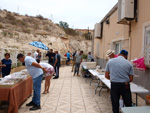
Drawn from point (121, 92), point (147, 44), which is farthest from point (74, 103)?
point (147, 44)

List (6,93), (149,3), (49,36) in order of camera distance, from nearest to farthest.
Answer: (6,93) < (149,3) < (49,36)

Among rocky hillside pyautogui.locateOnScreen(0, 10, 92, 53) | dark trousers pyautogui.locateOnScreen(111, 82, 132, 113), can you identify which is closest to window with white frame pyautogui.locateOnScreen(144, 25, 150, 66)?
dark trousers pyautogui.locateOnScreen(111, 82, 132, 113)

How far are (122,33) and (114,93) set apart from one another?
4811 millimetres

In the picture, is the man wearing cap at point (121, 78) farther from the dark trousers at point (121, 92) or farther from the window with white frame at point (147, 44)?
the window with white frame at point (147, 44)

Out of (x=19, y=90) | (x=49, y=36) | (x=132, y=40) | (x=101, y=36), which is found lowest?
(x=19, y=90)

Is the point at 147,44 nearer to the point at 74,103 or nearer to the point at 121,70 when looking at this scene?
the point at 121,70

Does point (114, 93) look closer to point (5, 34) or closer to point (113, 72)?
point (113, 72)

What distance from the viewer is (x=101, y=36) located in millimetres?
13109

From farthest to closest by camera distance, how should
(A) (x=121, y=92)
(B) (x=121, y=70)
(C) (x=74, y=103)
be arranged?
(C) (x=74, y=103) < (A) (x=121, y=92) < (B) (x=121, y=70)

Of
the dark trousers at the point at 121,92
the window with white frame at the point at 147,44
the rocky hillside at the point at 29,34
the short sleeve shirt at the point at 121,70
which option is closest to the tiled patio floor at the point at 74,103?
the dark trousers at the point at 121,92

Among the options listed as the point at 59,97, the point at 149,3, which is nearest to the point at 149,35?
the point at 149,3

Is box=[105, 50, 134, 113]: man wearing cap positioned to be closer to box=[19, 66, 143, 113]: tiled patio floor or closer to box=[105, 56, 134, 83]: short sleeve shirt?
box=[105, 56, 134, 83]: short sleeve shirt

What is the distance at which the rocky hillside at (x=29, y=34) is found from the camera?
22.5 metres

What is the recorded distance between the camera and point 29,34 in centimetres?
2730
